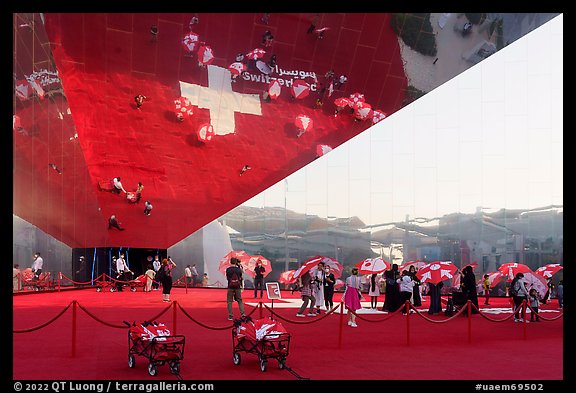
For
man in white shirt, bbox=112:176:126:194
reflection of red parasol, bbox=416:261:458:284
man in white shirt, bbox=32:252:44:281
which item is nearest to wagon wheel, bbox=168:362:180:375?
reflection of red parasol, bbox=416:261:458:284

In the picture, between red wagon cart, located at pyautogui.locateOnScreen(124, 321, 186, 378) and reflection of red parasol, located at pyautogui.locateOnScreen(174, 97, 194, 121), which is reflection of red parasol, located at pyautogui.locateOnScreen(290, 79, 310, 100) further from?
red wagon cart, located at pyautogui.locateOnScreen(124, 321, 186, 378)

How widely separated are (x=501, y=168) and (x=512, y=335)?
14928 mm

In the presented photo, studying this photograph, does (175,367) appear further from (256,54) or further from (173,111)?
(256,54)

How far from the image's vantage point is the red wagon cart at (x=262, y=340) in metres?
9.38

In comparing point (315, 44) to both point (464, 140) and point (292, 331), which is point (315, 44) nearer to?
point (464, 140)

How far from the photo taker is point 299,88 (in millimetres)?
27391

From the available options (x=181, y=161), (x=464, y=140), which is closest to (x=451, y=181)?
(x=464, y=140)

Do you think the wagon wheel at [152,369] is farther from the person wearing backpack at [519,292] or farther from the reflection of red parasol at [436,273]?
the reflection of red parasol at [436,273]

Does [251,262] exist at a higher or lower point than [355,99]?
lower

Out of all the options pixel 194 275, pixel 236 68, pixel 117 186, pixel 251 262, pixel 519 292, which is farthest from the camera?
pixel 194 275

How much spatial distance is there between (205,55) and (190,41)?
0.83 m

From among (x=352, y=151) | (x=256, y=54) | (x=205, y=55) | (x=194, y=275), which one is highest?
(x=256, y=54)

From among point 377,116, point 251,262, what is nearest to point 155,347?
point 251,262

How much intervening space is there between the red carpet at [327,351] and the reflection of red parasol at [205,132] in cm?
1140
